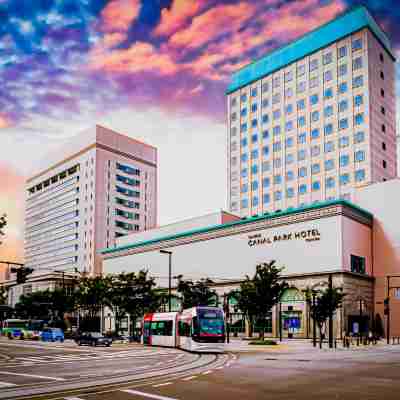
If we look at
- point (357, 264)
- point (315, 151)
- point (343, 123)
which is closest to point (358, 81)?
point (343, 123)

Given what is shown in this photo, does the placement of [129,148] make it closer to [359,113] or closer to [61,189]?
[61,189]

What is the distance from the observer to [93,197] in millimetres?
161875

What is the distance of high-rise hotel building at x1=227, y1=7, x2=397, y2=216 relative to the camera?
10012 cm

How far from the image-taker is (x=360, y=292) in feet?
252

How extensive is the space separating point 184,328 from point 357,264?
39358 millimetres

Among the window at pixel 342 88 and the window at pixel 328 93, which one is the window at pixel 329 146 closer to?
the window at pixel 328 93

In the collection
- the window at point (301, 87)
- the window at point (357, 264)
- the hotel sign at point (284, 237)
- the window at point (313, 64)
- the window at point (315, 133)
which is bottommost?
the window at point (357, 264)

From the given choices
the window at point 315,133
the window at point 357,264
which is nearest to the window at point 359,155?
the window at point 315,133

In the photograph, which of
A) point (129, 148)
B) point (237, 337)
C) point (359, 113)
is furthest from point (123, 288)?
point (129, 148)

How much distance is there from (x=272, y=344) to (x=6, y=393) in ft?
136

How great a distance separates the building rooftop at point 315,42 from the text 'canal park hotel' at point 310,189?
26 cm

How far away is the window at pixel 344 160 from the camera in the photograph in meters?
100

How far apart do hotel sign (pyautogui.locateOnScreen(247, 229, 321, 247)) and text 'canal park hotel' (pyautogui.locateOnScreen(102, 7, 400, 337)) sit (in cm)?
15

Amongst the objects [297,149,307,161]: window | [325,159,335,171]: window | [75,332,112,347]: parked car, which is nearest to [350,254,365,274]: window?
[325,159,335,171]: window
